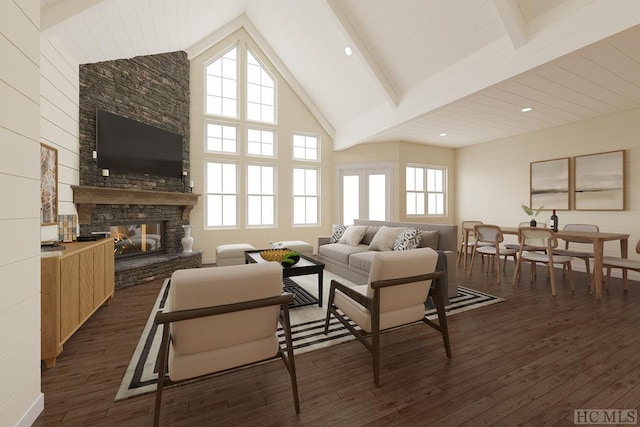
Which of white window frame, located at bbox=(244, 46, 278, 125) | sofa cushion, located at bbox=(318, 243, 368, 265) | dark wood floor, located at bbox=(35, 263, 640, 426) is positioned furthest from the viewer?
white window frame, located at bbox=(244, 46, 278, 125)

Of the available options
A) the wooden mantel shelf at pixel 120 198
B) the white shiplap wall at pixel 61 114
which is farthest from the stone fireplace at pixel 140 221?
the white shiplap wall at pixel 61 114

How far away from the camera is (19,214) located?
55.2 inches

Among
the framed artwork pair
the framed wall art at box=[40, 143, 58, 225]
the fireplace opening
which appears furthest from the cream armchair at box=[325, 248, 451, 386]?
the framed artwork pair

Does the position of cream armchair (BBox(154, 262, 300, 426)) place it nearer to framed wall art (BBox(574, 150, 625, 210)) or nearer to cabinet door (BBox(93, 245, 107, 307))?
cabinet door (BBox(93, 245, 107, 307))

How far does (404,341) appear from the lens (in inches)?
92.4

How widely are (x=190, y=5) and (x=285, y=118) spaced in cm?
272

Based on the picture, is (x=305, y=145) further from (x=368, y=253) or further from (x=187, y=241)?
(x=368, y=253)

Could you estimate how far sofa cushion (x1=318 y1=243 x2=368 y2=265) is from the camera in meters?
4.12

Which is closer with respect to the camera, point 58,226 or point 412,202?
point 58,226

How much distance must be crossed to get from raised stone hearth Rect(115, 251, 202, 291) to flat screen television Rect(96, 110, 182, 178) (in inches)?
58.8

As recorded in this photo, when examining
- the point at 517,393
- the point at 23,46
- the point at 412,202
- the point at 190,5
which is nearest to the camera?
the point at 23,46

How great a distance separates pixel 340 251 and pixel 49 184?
3696mm

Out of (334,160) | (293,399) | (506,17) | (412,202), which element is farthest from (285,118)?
(293,399)

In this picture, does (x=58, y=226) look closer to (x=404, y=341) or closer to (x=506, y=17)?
(x=404, y=341)
